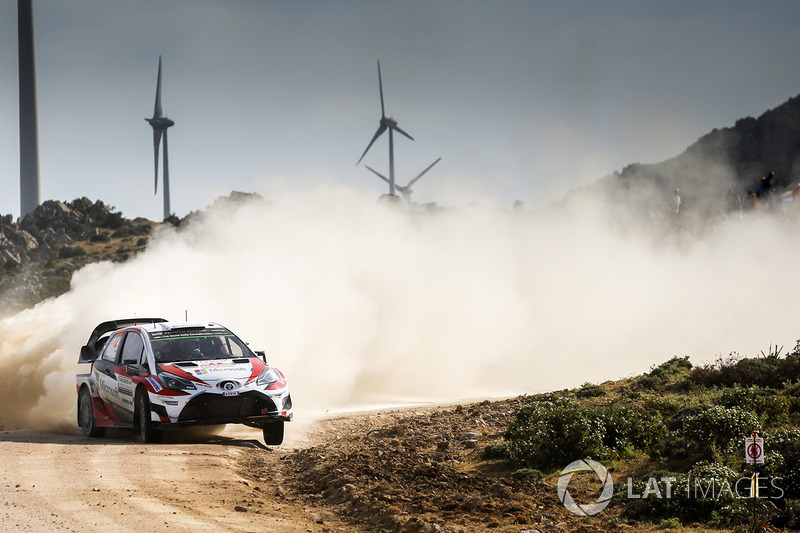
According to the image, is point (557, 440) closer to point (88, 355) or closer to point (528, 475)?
point (528, 475)

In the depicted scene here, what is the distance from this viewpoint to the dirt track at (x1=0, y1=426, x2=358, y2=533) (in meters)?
8.99

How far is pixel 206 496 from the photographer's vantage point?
10.4 m

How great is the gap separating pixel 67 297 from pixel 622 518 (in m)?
22.8

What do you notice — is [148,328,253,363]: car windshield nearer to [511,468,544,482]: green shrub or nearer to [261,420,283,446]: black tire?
[261,420,283,446]: black tire

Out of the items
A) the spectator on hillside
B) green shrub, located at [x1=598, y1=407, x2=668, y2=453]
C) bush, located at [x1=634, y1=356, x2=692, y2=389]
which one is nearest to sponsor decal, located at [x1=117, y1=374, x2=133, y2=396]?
green shrub, located at [x1=598, y1=407, x2=668, y2=453]

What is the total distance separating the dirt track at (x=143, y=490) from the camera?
29.5 ft

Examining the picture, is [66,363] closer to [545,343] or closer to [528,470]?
[528,470]

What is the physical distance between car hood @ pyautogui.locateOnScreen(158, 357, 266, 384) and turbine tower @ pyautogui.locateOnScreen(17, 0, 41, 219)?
88.8 meters

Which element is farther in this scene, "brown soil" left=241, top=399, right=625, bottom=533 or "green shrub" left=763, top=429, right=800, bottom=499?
"green shrub" left=763, top=429, right=800, bottom=499

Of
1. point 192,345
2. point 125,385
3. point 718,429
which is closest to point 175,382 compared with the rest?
point 192,345

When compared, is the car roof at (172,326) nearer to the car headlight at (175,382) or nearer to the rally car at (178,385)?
the rally car at (178,385)

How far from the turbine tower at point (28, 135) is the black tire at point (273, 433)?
292 feet

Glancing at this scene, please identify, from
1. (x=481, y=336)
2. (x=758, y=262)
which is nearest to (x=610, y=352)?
(x=481, y=336)

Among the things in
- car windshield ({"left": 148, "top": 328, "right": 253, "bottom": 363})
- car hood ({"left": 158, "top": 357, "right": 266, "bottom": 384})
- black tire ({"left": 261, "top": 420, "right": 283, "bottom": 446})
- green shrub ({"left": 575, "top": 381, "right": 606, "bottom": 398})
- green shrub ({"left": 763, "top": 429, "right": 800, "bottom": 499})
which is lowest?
black tire ({"left": 261, "top": 420, "right": 283, "bottom": 446})
